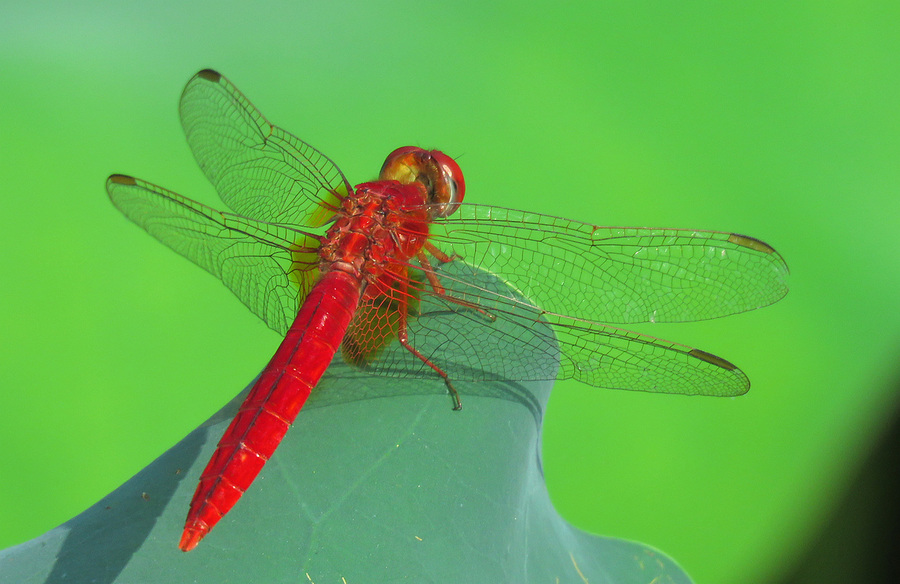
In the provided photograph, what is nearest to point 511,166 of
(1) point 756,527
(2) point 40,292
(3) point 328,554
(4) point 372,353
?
(4) point 372,353

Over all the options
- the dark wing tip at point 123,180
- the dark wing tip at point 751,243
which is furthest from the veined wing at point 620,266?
the dark wing tip at point 123,180

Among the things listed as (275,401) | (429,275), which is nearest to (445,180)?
(429,275)

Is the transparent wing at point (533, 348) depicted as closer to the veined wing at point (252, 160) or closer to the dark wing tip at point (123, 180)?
the veined wing at point (252, 160)

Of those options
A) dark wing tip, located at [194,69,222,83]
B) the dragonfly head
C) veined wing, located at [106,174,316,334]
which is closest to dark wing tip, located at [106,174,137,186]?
veined wing, located at [106,174,316,334]

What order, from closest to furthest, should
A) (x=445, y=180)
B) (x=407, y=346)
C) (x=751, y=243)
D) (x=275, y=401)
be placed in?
(x=275, y=401) → (x=407, y=346) → (x=751, y=243) → (x=445, y=180)

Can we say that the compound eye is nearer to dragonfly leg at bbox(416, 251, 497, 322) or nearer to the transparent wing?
dragonfly leg at bbox(416, 251, 497, 322)

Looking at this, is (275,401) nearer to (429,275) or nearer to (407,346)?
(407,346)

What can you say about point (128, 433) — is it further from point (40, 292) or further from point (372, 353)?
point (372, 353)
